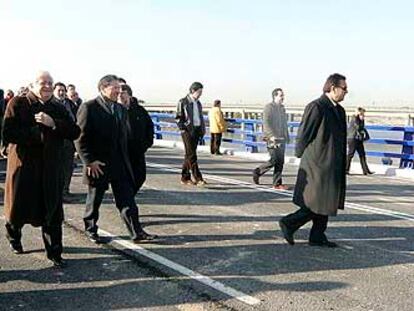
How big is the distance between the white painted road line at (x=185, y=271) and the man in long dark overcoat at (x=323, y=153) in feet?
5.17

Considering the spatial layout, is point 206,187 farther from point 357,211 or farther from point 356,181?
point 356,181

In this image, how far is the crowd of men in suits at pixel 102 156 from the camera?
5.24 meters

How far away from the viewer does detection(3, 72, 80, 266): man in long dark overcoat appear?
203 inches

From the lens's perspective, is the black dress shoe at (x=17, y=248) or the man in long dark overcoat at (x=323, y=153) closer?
the black dress shoe at (x=17, y=248)

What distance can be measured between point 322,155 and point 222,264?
1601mm

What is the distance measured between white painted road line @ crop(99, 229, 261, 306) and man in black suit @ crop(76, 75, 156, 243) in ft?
0.57

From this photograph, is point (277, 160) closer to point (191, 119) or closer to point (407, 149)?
point (191, 119)

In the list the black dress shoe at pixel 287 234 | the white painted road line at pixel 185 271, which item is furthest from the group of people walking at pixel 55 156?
the black dress shoe at pixel 287 234

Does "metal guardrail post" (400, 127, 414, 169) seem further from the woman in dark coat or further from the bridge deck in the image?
the bridge deck

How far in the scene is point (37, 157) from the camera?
17.4 ft

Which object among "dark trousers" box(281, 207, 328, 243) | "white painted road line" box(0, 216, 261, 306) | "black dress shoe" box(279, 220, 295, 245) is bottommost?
"white painted road line" box(0, 216, 261, 306)

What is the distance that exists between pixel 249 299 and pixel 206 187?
19.7ft

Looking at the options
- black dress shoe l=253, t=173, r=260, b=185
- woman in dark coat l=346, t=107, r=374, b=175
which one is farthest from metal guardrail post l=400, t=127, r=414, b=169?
black dress shoe l=253, t=173, r=260, b=185

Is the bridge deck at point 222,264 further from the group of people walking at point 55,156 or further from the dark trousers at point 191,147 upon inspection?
the dark trousers at point 191,147
